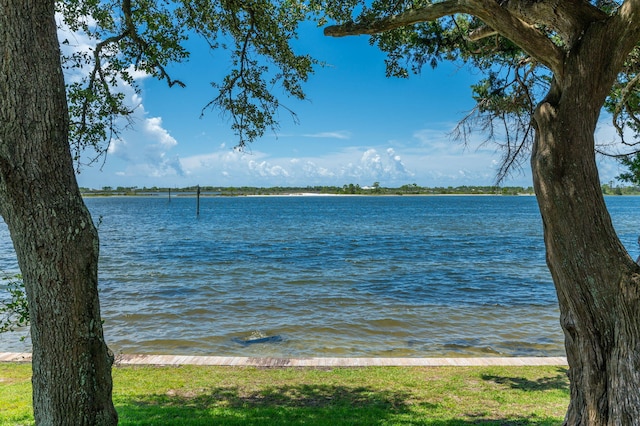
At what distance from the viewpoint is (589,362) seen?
378 cm

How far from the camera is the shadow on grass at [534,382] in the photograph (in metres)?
7.47

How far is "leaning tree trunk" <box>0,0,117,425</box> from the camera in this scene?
299 cm

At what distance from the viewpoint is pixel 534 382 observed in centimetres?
782

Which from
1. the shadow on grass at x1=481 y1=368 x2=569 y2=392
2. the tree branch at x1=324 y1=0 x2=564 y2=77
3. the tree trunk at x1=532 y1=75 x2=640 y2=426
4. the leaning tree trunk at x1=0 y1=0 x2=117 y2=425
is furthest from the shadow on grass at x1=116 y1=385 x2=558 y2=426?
the tree branch at x1=324 y1=0 x2=564 y2=77

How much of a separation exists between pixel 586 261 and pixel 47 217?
13.3ft

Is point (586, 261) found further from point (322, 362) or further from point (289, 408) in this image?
point (322, 362)

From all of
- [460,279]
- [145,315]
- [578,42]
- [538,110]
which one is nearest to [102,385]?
[538,110]

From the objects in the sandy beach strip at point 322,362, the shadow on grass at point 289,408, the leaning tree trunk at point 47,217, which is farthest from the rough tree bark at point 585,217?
the sandy beach strip at point 322,362

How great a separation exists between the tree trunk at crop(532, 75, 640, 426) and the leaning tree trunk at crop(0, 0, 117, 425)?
144 inches

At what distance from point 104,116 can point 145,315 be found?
9.99 m

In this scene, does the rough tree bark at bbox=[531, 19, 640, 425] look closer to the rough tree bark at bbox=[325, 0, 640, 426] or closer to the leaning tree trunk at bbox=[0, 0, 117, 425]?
the rough tree bark at bbox=[325, 0, 640, 426]

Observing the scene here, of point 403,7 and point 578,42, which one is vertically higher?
point 403,7

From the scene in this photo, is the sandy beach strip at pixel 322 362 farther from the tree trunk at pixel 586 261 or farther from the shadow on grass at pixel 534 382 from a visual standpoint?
the tree trunk at pixel 586 261

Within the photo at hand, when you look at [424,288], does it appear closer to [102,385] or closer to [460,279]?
[460,279]
